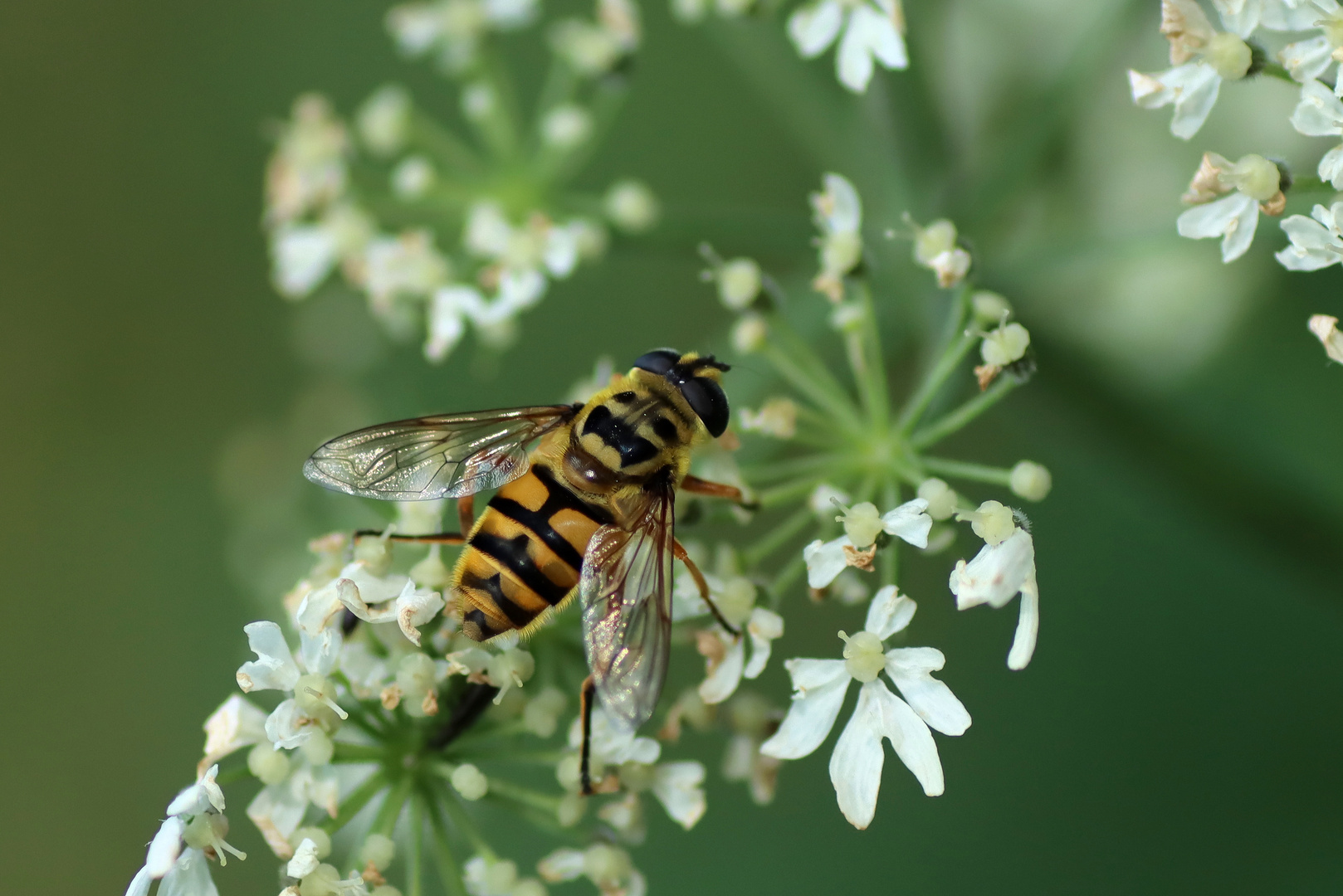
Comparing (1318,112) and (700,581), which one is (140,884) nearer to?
(700,581)

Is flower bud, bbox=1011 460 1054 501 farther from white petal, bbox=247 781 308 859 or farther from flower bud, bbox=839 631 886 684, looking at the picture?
white petal, bbox=247 781 308 859

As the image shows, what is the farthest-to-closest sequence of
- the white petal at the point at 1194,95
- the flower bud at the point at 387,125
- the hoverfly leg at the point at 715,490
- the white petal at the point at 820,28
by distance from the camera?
1. the flower bud at the point at 387,125
2. the white petal at the point at 820,28
3. the hoverfly leg at the point at 715,490
4. the white petal at the point at 1194,95

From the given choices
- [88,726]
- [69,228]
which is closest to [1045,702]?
[88,726]

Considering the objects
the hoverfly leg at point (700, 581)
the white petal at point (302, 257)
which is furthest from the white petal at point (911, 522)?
the white petal at point (302, 257)

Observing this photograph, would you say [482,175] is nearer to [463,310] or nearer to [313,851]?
[463,310]

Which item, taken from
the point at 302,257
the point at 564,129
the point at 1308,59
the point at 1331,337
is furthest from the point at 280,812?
the point at 1308,59

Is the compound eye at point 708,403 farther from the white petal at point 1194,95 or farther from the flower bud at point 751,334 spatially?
the white petal at point 1194,95
